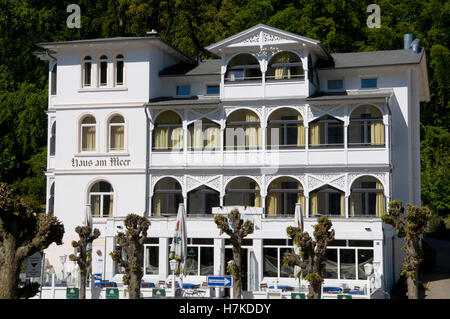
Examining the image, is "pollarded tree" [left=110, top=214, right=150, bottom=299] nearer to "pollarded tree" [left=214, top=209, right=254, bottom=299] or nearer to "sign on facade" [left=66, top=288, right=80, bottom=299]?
"sign on facade" [left=66, top=288, right=80, bottom=299]

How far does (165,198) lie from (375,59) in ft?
42.5

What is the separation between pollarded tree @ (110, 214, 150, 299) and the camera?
2783cm

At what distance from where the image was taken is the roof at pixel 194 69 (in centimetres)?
3931

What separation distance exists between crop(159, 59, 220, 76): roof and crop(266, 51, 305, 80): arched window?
3203 mm

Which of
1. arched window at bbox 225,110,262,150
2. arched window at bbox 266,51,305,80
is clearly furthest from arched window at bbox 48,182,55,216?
arched window at bbox 266,51,305,80

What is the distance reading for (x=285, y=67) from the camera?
3691cm

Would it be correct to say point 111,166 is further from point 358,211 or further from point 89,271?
point 358,211

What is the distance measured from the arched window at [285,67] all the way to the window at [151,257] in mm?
9980

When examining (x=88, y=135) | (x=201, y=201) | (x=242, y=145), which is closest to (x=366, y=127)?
(x=242, y=145)

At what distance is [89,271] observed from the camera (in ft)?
107

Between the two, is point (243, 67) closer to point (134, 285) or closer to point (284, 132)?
point (284, 132)
